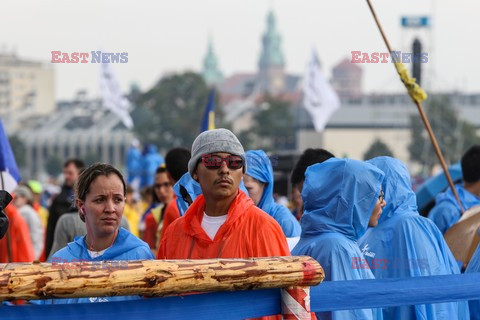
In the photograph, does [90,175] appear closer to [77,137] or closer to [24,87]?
[77,137]

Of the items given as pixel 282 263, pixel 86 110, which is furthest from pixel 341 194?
pixel 86 110

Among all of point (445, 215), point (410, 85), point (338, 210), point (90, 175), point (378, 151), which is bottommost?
point (378, 151)

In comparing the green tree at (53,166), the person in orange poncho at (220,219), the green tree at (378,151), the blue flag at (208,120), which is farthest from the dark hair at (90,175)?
the green tree at (53,166)

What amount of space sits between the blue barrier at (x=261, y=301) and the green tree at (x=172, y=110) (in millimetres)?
90383

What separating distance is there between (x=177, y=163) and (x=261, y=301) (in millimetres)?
2993

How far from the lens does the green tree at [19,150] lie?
105 m

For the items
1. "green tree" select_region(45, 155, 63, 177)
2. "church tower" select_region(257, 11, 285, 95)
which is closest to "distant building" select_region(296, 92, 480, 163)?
"green tree" select_region(45, 155, 63, 177)

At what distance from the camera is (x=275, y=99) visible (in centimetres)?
10200

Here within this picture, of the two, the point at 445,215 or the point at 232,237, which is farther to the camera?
the point at 445,215

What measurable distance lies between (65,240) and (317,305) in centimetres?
286

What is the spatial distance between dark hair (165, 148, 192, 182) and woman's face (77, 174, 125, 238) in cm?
207

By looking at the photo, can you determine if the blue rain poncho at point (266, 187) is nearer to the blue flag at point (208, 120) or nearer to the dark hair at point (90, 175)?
the dark hair at point (90, 175)

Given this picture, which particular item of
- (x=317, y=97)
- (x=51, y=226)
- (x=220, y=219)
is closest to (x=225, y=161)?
(x=220, y=219)

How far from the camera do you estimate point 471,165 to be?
25.3ft
